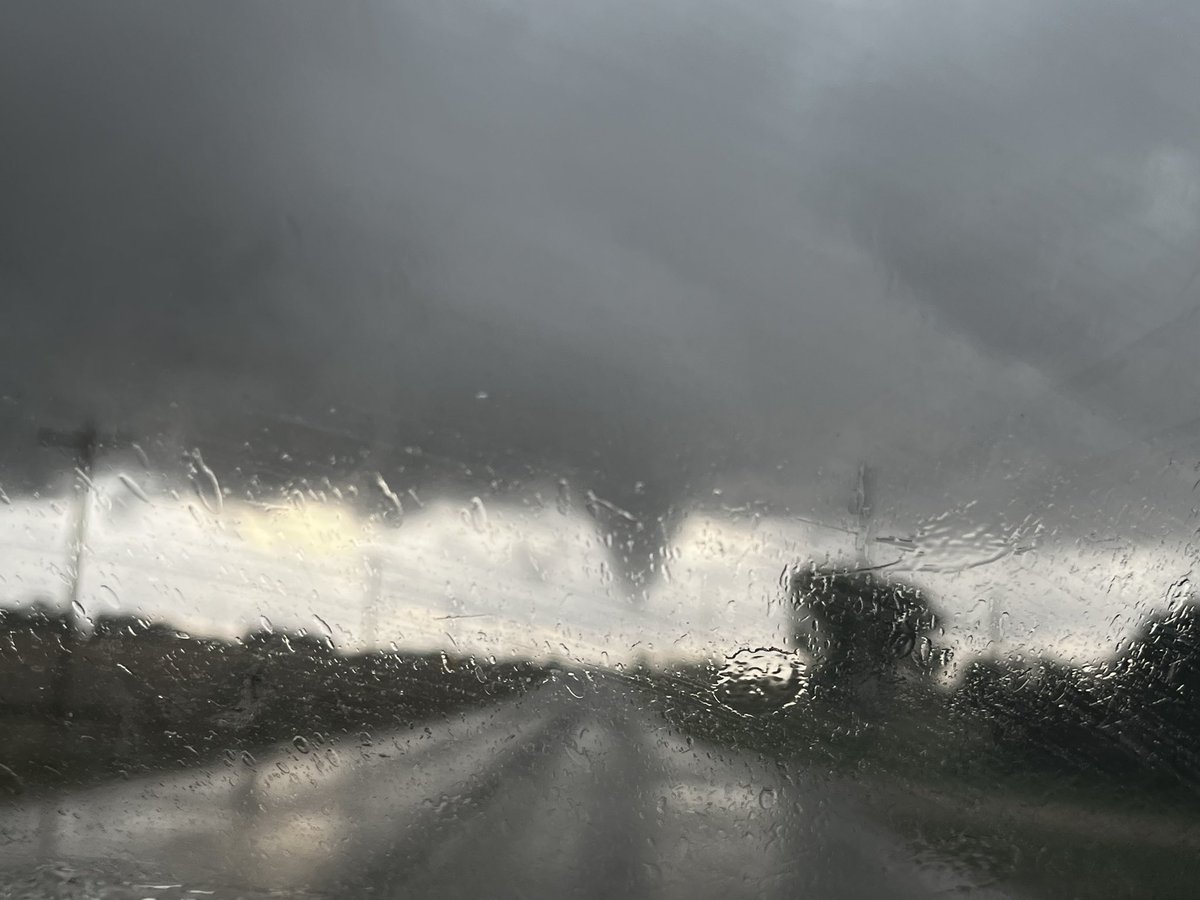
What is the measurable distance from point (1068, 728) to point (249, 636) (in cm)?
182

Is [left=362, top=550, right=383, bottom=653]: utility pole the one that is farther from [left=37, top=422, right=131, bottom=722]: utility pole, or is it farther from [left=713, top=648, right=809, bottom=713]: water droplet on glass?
[left=713, top=648, right=809, bottom=713]: water droplet on glass

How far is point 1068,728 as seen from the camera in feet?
7.09

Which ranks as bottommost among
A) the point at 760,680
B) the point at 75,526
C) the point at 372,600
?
the point at 760,680

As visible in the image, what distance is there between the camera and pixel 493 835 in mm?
2123

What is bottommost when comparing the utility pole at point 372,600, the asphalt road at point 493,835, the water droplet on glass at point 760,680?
the asphalt road at point 493,835

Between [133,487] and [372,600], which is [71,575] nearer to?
[133,487]

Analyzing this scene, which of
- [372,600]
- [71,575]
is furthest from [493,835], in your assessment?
[71,575]

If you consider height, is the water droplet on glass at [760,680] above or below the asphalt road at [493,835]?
above

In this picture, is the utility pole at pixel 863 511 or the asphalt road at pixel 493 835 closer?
the asphalt road at pixel 493 835

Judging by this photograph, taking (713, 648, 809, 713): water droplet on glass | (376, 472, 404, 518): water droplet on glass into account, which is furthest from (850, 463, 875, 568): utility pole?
(376, 472, 404, 518): water droplet on glass

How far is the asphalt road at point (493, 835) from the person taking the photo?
203 cm

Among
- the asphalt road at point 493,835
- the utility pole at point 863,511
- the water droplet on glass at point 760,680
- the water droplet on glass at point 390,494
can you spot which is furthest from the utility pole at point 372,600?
the utility pole at point 863,511

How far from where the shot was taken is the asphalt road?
203 centimetres

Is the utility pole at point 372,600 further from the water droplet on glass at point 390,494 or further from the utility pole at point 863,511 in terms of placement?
the utility pole at point 863,511
